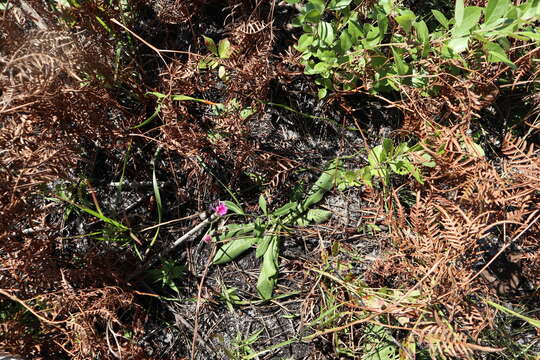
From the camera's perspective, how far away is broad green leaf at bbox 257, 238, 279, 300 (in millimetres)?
2062

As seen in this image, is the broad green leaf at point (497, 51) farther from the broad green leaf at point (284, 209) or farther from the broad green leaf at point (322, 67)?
the broad green leaf at point (284, 209)

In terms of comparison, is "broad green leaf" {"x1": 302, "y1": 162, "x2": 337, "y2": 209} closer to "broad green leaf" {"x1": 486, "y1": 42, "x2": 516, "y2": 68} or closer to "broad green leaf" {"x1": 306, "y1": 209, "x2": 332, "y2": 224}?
"broad green leaf" {"x1": 306, "y1": 209, "x2": 332, "y2": 224}

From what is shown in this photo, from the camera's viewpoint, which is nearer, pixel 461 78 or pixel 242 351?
pixel 461 78

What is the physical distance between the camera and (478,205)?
71.0 inches

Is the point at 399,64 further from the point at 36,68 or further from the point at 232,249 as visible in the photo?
the point at 36,68

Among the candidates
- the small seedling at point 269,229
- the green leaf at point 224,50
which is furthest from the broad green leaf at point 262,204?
the green leaf at point 224,50

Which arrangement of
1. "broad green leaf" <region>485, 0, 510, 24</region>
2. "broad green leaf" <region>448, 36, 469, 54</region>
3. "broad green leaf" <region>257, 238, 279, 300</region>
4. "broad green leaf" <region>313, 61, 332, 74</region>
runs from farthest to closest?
"broad green leaf" <region>257, 238, 279, 300</region>
"broad green leaf" <region>313, 61, 332, 74</region>
"broad green leaf" <region>448, 36, 469, 54</region>
"broad green leaf" <region>485, 0, 510, 24</region>

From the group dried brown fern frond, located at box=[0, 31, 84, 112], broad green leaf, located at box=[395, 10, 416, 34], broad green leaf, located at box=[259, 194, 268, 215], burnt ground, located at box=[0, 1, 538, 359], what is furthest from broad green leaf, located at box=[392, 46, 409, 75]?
dried brown fern frond, located at box=[0, 31, 84, 112]

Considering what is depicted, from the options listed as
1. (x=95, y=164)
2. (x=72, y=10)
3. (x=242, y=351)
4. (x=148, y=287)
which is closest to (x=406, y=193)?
(x=242, y=351)

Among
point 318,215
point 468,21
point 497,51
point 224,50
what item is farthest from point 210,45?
point 497,51

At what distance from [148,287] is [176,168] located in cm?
58

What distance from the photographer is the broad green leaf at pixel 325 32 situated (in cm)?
183

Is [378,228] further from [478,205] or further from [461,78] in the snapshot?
[461,78]

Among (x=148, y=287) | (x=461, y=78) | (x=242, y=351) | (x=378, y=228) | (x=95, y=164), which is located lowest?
(x=242, y=351)
